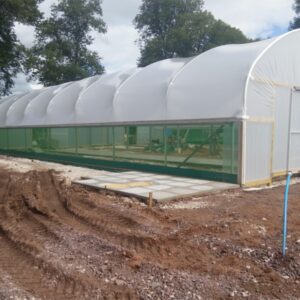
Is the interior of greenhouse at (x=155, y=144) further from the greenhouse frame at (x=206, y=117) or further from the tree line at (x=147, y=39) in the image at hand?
the tree line at (x=147, y=39)

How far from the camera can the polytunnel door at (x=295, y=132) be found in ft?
37.5

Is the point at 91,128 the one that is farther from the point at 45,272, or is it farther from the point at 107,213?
the point at 45,272

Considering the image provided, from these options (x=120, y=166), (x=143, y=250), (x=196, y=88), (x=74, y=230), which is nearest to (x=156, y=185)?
(x=196, y=88)

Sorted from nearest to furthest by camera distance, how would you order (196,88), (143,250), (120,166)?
(143,250)
(196,88)
(120,166)

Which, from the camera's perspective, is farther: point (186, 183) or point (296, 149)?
point (296, 149)

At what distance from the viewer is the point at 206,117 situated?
1046 centimetres

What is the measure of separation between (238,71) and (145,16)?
120 feet

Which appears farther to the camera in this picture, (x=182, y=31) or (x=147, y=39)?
(x=147, y=39)

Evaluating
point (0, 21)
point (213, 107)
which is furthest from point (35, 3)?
point (213, 107)

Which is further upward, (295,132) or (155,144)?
(295,132)

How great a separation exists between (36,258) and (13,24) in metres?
24.3

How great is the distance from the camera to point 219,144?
403 inches

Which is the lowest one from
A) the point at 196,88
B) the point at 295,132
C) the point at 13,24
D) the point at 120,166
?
the point at 120,166

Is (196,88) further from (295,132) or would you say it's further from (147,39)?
(147,39)
